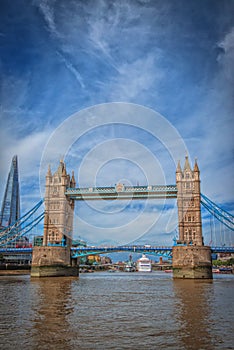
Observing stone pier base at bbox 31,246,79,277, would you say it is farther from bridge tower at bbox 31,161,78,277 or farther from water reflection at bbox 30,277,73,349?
water reflection at bbox 30,277,73,349

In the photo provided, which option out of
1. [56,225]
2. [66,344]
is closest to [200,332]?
[66,344]

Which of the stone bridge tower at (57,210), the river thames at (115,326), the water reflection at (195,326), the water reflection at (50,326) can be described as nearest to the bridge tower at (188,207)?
the stone bridge tower at (57,210)

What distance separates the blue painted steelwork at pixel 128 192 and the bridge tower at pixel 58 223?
4121mm

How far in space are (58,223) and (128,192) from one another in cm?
1279

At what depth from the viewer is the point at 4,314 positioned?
46.9 ft

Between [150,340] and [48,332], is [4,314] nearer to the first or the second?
[48,332]

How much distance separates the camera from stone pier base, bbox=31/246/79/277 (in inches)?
1873

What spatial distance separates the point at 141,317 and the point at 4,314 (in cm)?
584

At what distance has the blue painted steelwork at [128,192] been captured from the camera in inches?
2003

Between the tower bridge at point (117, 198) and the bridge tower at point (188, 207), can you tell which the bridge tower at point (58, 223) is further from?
the bridge tower at point (188, 207)

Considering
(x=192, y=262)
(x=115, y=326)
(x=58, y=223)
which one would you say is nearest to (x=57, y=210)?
(x=58, y=223)

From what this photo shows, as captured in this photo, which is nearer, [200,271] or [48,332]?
[48,332]

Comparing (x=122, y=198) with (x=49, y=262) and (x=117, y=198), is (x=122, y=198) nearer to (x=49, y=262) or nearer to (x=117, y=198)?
(x=117, y=198)

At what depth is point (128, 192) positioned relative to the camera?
168 ft
